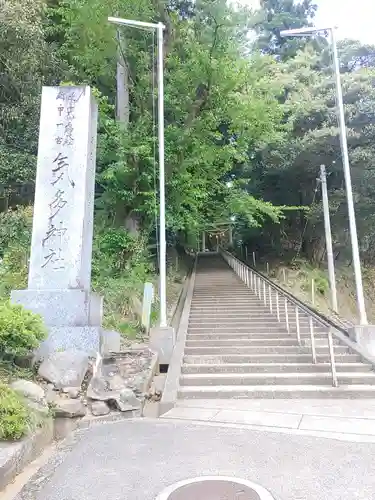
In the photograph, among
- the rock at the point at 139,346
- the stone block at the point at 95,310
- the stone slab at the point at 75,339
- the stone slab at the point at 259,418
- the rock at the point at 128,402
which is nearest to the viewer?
the stone slab at the point at 259,418

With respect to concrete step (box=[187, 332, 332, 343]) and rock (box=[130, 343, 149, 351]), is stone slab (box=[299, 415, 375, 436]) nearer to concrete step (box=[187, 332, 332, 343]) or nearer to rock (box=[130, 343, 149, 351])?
rock (box=[130, 343, 149, 351])

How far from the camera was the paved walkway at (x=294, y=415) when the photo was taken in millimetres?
5039

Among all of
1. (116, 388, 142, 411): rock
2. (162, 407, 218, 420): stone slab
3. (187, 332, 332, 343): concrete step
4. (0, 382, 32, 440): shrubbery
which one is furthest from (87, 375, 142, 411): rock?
(187, 332, 332, 343): concrete step

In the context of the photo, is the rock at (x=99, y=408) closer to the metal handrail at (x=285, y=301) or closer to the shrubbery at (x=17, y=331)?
the shrubbery at (x=17, y=331)

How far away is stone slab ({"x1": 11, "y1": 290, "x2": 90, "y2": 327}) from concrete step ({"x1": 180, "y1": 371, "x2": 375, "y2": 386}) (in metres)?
2.11

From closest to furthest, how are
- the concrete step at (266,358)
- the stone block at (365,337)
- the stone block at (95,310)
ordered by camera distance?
the stone block at (95,310) < the concrete step at (266,358) < the stone block at (365,337)

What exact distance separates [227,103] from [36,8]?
6916mm

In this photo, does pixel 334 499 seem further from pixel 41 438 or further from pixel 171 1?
pixel 171 1

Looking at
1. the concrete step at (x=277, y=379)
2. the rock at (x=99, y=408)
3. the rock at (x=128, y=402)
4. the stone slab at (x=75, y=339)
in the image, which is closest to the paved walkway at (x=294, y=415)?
the rock at (x=128, y=402)

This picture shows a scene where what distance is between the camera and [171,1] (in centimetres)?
1759

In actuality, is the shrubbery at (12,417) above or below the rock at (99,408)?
above

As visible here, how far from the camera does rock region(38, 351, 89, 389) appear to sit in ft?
20.1

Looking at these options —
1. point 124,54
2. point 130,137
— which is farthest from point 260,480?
point 124,54

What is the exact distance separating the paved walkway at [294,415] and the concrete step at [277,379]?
68 centimetres
